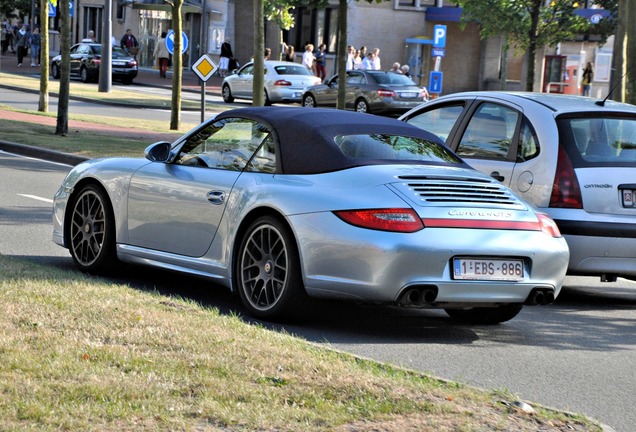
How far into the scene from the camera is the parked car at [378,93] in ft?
118

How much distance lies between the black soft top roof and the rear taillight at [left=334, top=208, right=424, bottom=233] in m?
0.59

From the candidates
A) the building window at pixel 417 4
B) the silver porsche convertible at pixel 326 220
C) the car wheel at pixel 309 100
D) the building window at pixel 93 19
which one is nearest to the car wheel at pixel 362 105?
the car wheel at pixel 309 100

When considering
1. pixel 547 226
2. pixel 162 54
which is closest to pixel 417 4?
pixel 162 54

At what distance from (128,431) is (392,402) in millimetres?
1267

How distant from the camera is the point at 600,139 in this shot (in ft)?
31.7

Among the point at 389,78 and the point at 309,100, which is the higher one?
the point at 389,78

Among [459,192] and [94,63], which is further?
[94,63]

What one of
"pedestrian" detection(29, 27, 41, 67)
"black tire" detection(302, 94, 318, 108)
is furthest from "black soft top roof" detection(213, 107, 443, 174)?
"pedestrian" detection(29, 27, 41, 67)

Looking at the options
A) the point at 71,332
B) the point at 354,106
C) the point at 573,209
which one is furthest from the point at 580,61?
the point at 71,332

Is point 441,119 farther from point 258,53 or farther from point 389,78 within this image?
point 389,78

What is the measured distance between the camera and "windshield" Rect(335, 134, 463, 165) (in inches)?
324

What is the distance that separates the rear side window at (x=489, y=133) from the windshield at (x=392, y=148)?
1425mm

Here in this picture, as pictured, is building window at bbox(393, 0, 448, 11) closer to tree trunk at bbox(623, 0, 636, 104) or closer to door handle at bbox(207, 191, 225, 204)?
tree trunk at bbox(623, 0, 636, 104)

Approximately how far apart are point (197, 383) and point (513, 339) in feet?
10.0
